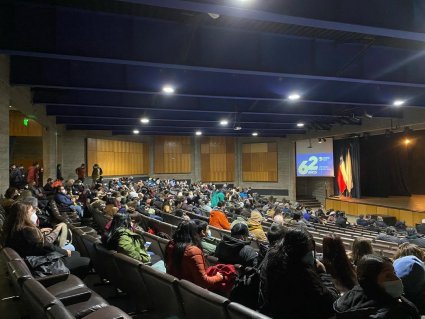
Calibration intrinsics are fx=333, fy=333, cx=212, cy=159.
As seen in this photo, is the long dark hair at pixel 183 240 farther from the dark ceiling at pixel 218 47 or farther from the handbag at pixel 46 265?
the dark ceiling at pixel 218 47

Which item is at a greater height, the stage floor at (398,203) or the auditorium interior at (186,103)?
the auditorium interior at (186,103)

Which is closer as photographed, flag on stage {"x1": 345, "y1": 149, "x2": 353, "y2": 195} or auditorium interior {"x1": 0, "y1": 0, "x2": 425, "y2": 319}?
auditorium interior {"x1": 0, "y1": 0, "x2": 425, "y2": 319}

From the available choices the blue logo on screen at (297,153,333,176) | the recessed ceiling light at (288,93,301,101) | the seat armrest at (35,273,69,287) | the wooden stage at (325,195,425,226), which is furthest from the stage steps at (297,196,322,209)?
the seat armrest at (35,273,69,287)

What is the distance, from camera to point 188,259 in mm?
3096

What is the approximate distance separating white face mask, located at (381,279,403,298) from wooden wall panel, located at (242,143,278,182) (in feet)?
67.8

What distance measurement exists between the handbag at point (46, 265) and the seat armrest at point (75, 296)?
1.49 feet

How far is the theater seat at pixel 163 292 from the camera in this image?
8.21ft

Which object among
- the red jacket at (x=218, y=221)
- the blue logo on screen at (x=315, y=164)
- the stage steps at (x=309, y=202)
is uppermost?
the blue logo on screen at (x=315, y=164)

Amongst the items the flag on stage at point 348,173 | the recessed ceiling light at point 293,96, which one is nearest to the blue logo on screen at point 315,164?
the flag on stage at point 348,173

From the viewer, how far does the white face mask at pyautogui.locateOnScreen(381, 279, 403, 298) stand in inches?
77.2

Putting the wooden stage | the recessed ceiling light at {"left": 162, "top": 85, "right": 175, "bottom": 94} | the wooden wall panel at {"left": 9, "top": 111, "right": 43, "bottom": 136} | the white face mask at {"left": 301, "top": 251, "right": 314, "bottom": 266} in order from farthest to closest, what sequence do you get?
the wooden wall panel at {"left": 9, "top": 111, "right": 43, "bottom": 136}
the wooden stage
the recessed ceiling light at {"left": 162, "top": 85, "right": 175, "bottom": 94}
the white face mask at {"left": 301, "top": 251, "right": 314, "bottom": 266}

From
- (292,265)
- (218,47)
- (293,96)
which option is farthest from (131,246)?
(293,96)

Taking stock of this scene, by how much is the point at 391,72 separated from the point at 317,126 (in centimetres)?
Result: 918

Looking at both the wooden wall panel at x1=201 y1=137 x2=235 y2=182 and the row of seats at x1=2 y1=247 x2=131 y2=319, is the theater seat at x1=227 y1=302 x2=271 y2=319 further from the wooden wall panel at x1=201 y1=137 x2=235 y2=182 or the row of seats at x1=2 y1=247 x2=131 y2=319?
the wooden wall panel at x1=201 y1=137 x2=235 y2=182
